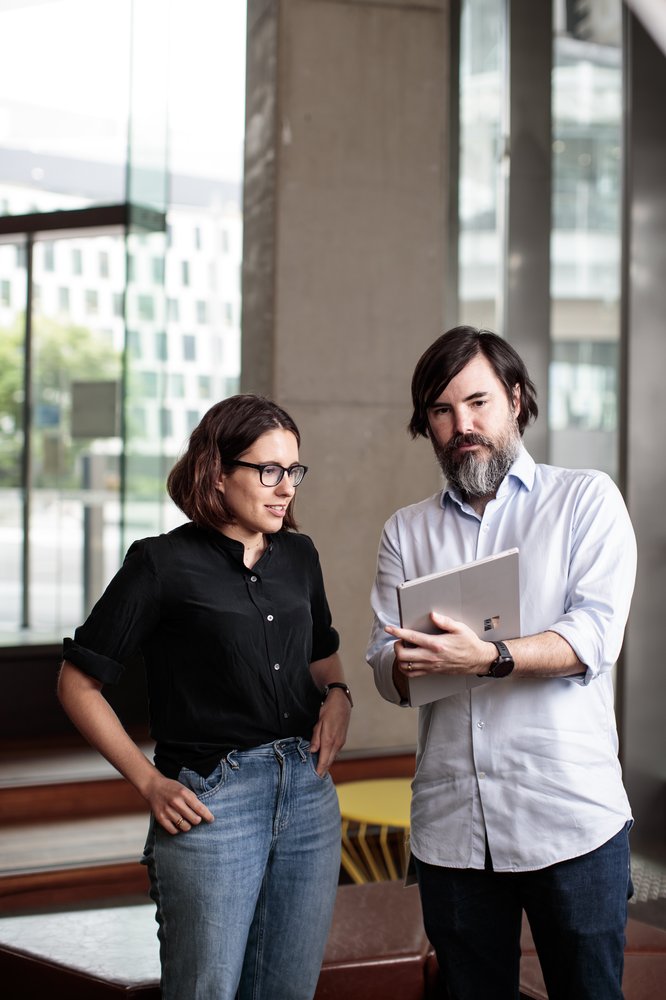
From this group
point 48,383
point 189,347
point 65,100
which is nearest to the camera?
point 189,347

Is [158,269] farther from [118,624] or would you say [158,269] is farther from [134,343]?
[118,624]

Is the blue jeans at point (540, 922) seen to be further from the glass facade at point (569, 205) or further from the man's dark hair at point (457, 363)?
the glass facade at point (569, 205)

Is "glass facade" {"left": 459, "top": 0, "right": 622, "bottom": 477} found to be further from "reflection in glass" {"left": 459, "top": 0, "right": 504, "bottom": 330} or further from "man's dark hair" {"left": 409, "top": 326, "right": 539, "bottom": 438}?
"man's dark hair" {"left": 409, "top": 326, "right": 539, "bottom": 438}

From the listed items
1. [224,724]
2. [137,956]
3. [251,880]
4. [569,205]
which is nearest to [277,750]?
[224,724]

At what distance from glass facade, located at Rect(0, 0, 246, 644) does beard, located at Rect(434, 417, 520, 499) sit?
10.8 feet

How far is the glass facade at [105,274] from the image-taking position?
4965mm

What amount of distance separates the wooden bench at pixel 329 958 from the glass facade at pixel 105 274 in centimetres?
237

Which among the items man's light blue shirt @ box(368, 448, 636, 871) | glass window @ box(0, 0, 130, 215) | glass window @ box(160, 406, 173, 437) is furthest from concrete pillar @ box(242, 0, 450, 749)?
man's light blue shirt @ box(368, 448, 636, 871)

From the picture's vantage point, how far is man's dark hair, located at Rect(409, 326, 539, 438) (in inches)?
71.7

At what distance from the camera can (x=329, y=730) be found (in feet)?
6.11

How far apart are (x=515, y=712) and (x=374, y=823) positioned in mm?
2157

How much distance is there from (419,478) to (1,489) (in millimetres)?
3593

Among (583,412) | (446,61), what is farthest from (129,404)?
(583,412)

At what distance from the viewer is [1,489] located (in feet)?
22.9
